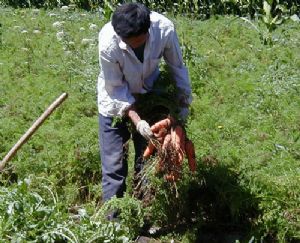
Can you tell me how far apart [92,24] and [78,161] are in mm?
4179

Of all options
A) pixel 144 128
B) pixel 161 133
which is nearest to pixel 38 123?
pixel 144 128

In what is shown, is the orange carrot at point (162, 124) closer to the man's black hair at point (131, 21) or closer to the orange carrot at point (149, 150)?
the orange carrot at point (149, 150)

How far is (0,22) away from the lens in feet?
30.8

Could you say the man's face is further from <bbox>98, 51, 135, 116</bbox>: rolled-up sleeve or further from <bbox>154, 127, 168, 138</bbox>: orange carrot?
<bbox>154, 127, 168, 138</bbox>: orange carrot

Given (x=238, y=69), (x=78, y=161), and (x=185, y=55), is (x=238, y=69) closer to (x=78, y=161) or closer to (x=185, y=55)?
(x=185, y=55)

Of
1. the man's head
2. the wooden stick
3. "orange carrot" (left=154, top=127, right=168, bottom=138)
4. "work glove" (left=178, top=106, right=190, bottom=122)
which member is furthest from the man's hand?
the wooden stick

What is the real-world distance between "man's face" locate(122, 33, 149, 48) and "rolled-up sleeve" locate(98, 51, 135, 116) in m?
0.20

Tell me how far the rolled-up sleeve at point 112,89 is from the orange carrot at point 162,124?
0.74 feet

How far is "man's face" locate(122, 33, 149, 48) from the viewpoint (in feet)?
12.1

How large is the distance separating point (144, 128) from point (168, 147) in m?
0.23

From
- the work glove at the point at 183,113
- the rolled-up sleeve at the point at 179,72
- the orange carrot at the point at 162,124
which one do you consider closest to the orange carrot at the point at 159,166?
the orange carrot at the point at 162,124

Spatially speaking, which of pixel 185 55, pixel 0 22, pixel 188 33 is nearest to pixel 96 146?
pixel 185 55

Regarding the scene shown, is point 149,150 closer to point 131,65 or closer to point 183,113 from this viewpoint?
point 183,113

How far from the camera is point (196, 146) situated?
17.1ft
